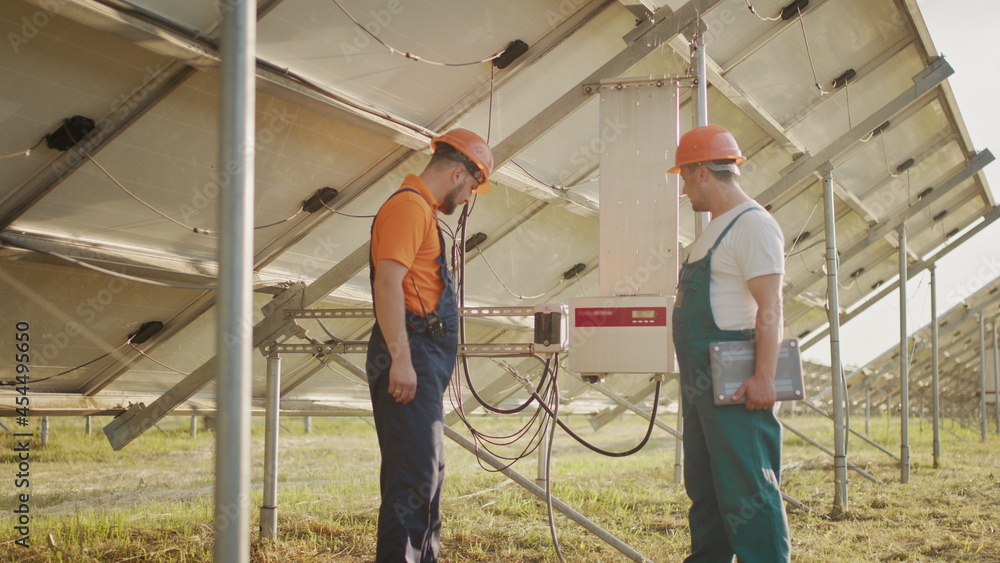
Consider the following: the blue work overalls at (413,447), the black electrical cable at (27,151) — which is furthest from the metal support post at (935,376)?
the black electrical cable at (27,151)

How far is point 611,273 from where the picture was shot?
3.55 m

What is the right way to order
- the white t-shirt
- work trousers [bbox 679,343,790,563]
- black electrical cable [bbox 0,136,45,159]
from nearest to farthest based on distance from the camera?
1. work trousers [bbox 679,343,790,563]
2. the white t-shirt
3. black electrical cable [bbox 0,136,45,159]

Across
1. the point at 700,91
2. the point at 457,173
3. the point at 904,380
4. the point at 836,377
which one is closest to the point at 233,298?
the point at 457,173

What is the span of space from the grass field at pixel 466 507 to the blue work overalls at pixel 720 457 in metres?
1.29

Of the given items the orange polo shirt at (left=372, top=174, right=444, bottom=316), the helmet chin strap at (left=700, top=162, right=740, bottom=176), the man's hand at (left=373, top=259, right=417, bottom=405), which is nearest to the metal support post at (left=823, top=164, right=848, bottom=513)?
the helmet chin strap at (left=700, top=162, right=740, bottom=176)

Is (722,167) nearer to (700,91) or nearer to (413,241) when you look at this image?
(413,241)

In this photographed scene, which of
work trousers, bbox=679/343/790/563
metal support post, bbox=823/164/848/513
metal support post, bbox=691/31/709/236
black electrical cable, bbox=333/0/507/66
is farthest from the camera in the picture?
metal support post, bbox=823/164/848/513

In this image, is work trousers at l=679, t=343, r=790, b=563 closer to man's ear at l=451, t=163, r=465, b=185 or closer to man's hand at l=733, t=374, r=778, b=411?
man's hand at l=733, t=374, r=778, b=411

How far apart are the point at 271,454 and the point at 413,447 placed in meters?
1.73

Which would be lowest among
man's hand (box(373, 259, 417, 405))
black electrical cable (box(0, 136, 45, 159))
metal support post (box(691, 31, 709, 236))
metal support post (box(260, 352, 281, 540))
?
metal support post (box(260, 352, 281, 540))

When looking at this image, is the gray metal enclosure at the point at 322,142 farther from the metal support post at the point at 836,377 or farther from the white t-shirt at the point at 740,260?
the white t-shirt at the point at 740,260

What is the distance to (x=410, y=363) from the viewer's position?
93.4 inches

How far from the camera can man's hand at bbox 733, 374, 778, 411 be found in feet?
7.76

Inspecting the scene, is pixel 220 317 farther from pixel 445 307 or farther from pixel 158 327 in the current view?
pixel 158 327
